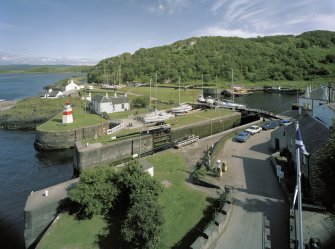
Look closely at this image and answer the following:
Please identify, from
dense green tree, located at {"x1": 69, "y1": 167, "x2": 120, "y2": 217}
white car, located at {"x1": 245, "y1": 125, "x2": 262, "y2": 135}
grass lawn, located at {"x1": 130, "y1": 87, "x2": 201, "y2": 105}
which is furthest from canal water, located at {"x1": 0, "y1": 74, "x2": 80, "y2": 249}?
grass lawn, located at {"x1": 130, "y1": 87, "x2": 201, "y2": 105}

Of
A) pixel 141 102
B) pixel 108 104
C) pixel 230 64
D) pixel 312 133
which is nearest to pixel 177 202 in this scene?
pixel 312 133

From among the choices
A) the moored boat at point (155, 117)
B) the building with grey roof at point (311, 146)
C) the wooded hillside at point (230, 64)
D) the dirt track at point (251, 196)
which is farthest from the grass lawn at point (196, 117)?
the wooded hillside at point (230, 64)

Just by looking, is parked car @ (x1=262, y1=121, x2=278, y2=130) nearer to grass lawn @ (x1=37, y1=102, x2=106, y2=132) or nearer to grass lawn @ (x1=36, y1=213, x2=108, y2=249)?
grass lawn @ (x1=37, y1=102, x2=106, y2=132)

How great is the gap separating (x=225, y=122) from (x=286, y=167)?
25.6 metres

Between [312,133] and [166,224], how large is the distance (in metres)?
15.0

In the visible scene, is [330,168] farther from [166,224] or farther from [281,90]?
[281,90]

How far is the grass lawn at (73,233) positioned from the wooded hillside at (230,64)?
356 feet

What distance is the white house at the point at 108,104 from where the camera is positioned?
169 feet

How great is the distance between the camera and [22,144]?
145 ft

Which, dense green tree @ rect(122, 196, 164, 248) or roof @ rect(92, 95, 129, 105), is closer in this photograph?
dense green tree @ rect(122, 196, 164, 248)

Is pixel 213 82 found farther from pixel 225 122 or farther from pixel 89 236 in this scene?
pixel 89 236

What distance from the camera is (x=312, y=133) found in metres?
21.9

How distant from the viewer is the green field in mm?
16694

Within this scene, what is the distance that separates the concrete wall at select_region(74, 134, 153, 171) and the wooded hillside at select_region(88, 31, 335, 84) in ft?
296
